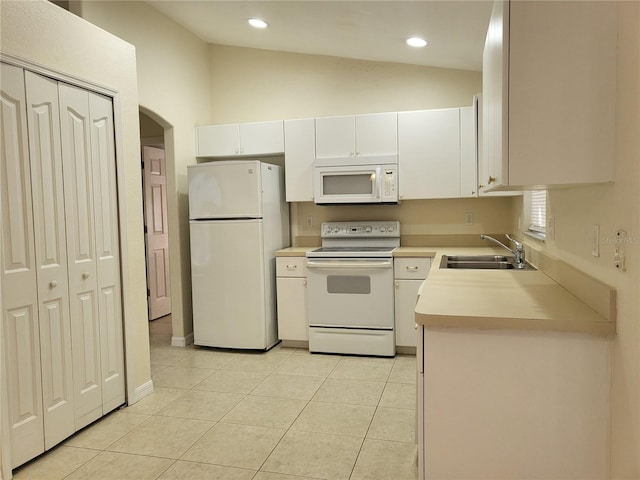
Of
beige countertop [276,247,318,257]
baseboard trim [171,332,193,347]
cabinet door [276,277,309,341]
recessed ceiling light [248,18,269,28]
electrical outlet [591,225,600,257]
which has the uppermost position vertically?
recessed ceiling light [248,18,269,28]

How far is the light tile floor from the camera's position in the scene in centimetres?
230

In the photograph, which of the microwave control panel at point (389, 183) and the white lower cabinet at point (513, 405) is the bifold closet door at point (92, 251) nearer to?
the white lower cabinet at point (513, 405)

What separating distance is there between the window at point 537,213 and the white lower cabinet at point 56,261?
2583 millimetres

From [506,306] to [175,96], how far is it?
11.6 ft

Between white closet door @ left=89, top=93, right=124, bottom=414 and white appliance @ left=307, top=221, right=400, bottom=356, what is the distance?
64.8 inches

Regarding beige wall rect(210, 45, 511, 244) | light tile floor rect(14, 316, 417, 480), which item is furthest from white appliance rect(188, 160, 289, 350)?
beige wall rect(210, 45, 511, 244)

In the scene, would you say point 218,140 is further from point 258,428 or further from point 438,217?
point 258,428

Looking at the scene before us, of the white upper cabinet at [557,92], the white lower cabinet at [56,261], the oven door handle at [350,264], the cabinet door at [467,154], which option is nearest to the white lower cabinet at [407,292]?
the oven door handle at [350,264]

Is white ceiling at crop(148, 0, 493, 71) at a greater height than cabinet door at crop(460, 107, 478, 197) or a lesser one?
greater

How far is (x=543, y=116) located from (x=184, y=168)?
355cm

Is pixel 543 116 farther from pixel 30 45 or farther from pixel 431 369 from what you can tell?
pixel 30 45

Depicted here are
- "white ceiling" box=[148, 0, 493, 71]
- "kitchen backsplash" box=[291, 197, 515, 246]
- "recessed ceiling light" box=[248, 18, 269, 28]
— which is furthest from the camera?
"kitchen backsplash" box=[291, 197, 515, 246]

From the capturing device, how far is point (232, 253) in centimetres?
418

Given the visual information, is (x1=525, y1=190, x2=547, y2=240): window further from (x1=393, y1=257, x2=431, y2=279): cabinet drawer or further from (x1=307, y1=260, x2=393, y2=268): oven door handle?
(x1=307, y1=260, x2=393, y2=268): oven door handle
